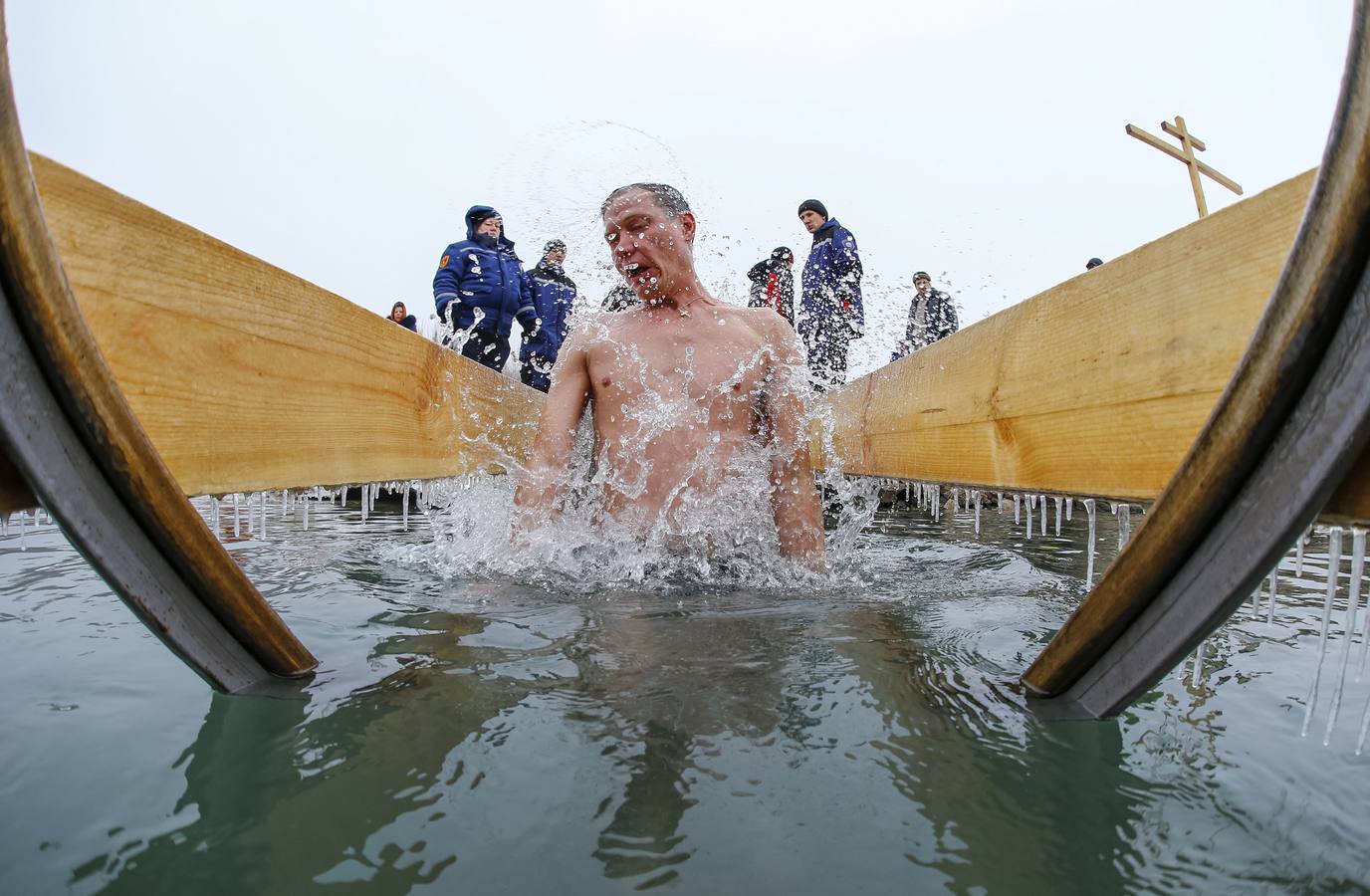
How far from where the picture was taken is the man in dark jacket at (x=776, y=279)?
8.90 metres

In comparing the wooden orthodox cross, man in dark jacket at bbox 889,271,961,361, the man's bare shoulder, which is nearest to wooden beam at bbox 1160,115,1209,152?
the wooden orthodox cross

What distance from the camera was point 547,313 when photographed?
9453 mm

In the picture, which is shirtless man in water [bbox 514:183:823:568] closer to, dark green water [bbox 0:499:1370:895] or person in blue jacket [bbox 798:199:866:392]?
dark green water [bbox 0:499:1370:895]

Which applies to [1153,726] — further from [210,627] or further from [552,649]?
[210,627]

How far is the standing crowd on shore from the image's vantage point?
7648 millimetres

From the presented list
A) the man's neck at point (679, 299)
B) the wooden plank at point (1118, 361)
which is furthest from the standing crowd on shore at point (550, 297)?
the wooden plank at point (1118, 361)

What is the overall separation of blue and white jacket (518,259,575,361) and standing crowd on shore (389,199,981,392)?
0.01 meters

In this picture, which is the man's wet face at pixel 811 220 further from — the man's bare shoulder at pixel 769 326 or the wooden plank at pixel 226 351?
the wooden plank at pixel 226 351

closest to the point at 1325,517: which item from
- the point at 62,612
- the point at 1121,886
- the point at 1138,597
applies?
the point at 1138,597

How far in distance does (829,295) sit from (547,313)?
10.8 feet

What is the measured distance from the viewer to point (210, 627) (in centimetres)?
127

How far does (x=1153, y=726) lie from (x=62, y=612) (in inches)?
101

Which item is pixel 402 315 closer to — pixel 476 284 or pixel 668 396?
pixel 476 284

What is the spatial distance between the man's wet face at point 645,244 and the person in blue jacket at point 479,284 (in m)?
4.68
